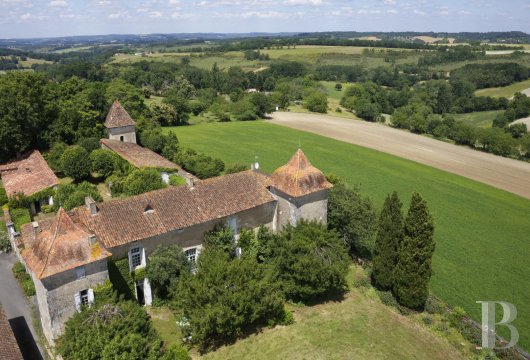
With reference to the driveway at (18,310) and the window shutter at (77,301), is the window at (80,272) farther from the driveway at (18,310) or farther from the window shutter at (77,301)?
the driveway at (18,310)

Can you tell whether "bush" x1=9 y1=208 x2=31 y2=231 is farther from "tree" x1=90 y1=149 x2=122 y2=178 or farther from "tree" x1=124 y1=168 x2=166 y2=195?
"tree" x1=90 y1=149 x2=122 y2=178

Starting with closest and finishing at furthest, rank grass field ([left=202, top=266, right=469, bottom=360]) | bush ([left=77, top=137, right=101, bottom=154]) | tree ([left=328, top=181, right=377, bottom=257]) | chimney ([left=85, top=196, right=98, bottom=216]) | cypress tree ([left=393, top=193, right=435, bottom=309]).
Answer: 1. grass field ([left=202, top=266, right=469, bottom=360])
2. chimney ([left=85, top=196, right=98, bottom=216])
3. cypress tree ([left=393, top=193, right=435, bottom=309])
4. tree ([left=328, top=181, right=377, bottom=257])
5. bush ([left=77, top=137, right=101, bottom=154])

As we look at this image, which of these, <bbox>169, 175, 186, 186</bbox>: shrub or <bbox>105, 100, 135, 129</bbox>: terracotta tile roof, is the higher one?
<bbox>105, 100, 135, 129</bbox>: terracotta tile roof

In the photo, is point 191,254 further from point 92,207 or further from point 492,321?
point 492,321

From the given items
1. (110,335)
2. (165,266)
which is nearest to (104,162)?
(165,266)

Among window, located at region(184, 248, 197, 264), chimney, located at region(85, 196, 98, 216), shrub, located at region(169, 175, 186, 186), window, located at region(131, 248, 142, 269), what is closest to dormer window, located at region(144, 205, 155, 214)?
window, located at region(131, 248, 142, 269)

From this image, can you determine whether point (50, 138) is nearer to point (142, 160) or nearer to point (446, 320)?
point (142, 160)

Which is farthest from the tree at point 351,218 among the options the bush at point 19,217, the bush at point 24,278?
the bush at point 19,217
